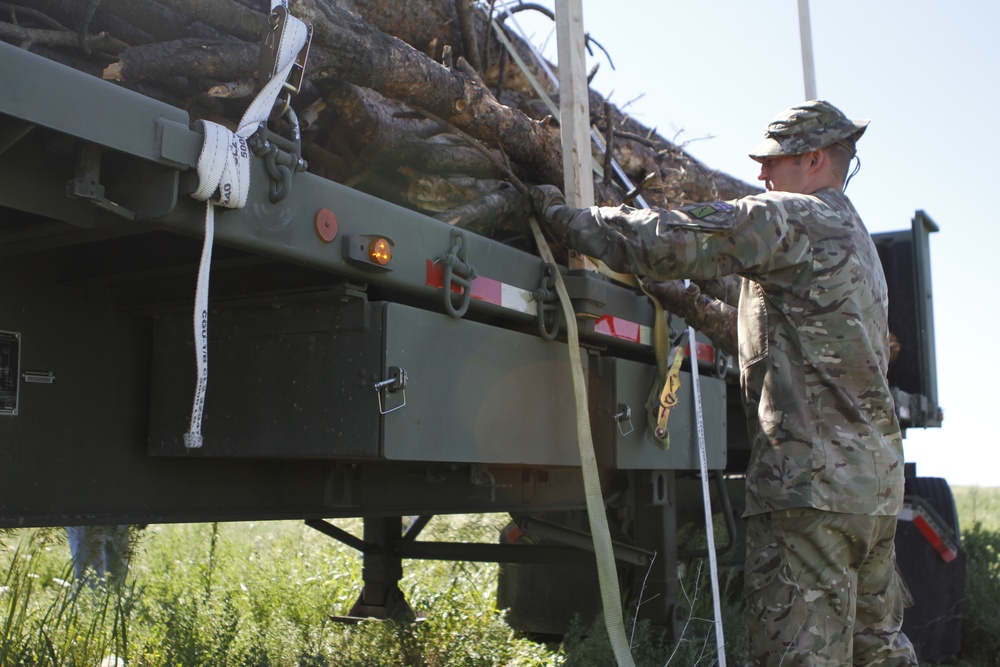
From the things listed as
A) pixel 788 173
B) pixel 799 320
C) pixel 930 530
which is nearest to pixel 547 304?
pixel 799 320

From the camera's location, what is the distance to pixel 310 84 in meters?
2.56

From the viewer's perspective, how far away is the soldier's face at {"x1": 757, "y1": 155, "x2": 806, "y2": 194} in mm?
2893

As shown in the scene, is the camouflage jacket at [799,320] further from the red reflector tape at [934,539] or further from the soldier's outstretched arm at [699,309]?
the red reflector tape at [934,539]

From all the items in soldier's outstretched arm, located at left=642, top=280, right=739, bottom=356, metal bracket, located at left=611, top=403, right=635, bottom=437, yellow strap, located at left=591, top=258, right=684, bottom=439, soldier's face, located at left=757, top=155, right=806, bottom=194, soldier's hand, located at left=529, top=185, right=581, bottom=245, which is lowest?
metal bracket, located at left=611, top=403, right=635, bottom=437

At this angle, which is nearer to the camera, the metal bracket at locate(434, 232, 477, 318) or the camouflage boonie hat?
the metal bracket at locate(434, 232, 477, 318)

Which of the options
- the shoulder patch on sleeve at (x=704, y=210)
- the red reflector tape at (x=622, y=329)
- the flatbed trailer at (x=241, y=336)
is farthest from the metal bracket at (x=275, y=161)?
the red reflector tape at (x=622, y=329)

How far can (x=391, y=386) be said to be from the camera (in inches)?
85.8

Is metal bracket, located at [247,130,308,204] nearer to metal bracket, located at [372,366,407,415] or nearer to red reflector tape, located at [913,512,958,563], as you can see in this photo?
metal bracket, located at [372,366,407,415]

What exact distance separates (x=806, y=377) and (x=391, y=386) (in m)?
1.14

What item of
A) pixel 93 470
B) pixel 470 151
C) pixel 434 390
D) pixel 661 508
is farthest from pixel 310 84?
pixel 661 508

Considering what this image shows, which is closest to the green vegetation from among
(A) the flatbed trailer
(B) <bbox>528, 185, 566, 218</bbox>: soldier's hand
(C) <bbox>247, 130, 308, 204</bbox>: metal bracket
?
(A) the flatbed trailer

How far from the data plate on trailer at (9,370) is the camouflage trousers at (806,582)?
1.79 meters

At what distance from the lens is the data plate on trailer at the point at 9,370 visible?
6.97 ft

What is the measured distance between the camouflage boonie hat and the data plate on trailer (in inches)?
76.6
